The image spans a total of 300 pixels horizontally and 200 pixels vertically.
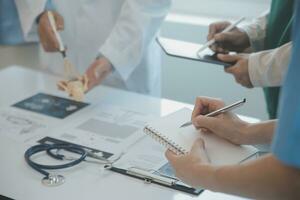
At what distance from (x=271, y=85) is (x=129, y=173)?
435 millimetres

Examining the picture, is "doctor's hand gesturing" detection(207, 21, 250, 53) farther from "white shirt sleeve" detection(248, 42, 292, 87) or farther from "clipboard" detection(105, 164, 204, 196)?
"clipboard" detection(105, 164, 204, 196)

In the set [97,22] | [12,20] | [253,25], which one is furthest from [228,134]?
[12,20]

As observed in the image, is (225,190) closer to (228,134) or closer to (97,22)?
(228,134)

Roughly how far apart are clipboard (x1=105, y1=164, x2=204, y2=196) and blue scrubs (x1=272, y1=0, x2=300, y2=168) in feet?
1.45

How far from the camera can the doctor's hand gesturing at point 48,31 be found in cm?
153

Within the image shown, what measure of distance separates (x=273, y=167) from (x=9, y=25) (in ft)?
5.64

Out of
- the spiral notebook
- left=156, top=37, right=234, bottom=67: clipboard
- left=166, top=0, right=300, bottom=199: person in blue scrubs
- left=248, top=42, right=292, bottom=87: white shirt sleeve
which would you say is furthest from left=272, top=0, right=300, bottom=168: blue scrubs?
left=156, top=37, right=234, bottom=67: clipboard

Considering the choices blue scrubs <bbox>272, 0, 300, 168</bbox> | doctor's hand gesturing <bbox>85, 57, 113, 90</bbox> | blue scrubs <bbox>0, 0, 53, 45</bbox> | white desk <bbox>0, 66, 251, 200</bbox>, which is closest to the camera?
blue scrubs <bbox>272, 0, 300, 168</bbox>

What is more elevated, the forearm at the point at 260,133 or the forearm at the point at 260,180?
the forearm at the point at 260,180

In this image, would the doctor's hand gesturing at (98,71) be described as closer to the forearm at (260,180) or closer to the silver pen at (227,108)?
the silver pen at (227,108)

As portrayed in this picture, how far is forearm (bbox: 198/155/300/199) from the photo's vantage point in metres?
0.62

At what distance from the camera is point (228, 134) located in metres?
0.97

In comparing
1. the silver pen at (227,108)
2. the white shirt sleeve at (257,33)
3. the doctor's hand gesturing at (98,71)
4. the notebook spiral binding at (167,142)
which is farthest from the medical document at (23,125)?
the white shirt sleeve at (257,33)

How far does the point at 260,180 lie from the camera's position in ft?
2.12
